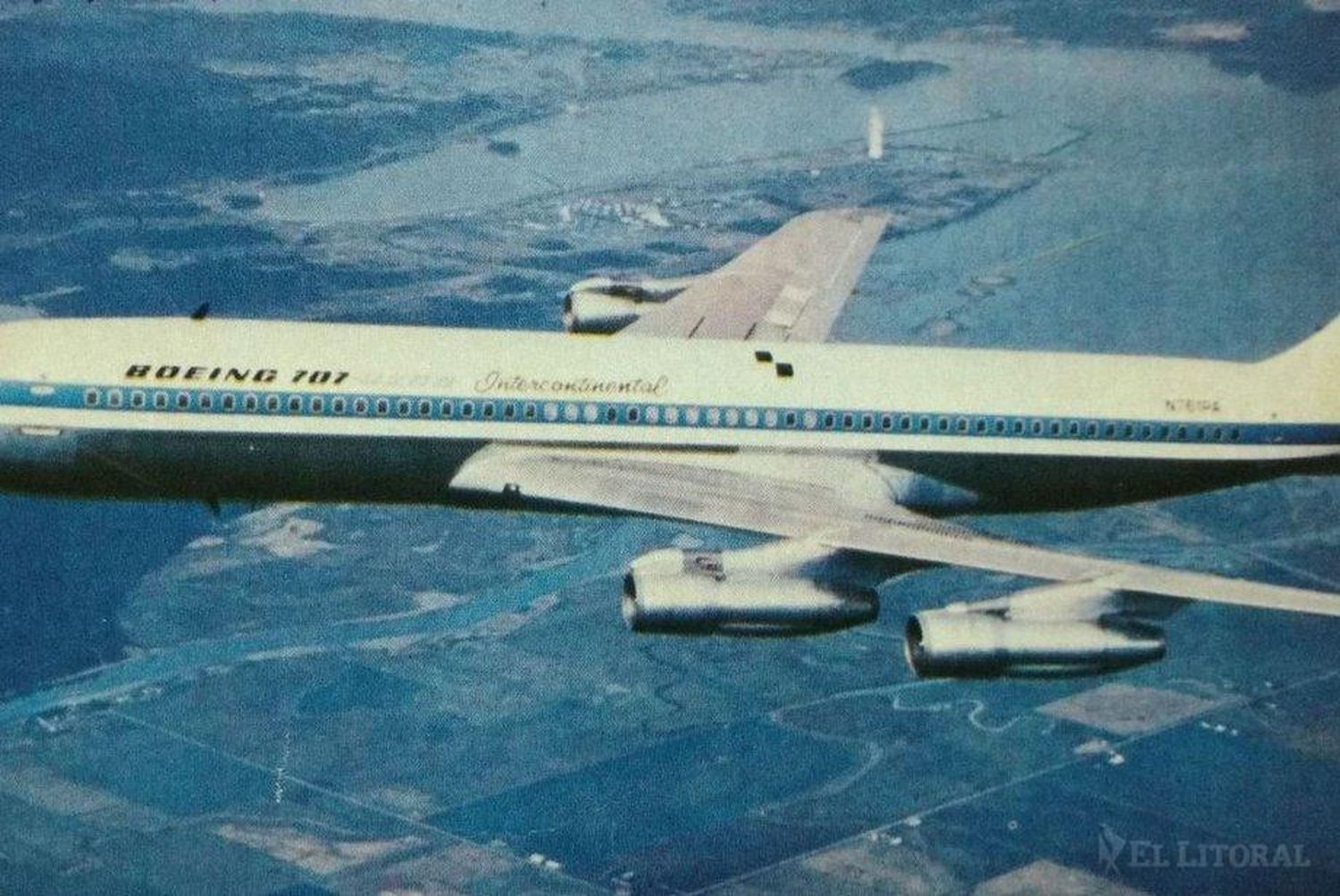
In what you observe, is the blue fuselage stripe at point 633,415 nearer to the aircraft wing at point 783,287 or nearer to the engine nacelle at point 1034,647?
the aircraft wing at point 783,287

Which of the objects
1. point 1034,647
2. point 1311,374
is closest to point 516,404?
point 1034,647

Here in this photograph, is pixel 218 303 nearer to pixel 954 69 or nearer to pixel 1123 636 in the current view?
pixel 954 69

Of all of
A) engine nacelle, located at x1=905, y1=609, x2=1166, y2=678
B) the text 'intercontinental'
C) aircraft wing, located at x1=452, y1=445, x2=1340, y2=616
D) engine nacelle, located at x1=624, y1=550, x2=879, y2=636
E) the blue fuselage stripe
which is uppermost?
the text 'intercontinental'

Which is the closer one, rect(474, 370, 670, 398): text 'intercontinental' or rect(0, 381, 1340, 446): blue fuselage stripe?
rect(0, 381, 1340, 446): blue fuselage stripe

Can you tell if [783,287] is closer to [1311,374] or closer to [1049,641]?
[1311,374]

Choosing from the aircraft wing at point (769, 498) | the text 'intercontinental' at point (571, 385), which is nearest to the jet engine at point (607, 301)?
the text 'intercontinental' at point (571, 385)

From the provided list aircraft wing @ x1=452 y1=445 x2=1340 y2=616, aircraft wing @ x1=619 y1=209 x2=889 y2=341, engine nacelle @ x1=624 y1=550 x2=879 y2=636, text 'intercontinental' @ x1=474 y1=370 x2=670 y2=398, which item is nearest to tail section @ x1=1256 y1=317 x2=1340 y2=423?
aircraft wing @ x1=452 y1=445 x2=1340 y2=616

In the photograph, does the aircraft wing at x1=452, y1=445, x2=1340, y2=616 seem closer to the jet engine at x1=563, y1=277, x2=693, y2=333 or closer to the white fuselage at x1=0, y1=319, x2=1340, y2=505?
the white fuselage at x1=0, y1=319, x2=1340, y2=505

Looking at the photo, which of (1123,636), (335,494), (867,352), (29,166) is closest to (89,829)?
(335,494)
